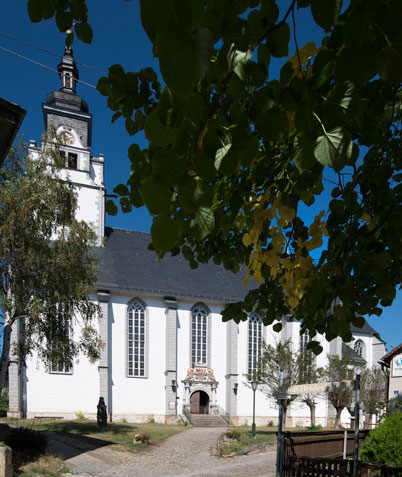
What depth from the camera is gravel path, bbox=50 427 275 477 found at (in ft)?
43.1

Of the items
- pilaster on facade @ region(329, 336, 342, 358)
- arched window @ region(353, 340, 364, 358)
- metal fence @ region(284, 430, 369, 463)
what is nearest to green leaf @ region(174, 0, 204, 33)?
metal fence @ region(284, 430, 369, 463)

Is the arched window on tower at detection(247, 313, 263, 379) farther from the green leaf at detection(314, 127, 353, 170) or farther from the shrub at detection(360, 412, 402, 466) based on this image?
the green leaf at detection(314, 127, 353, 170)

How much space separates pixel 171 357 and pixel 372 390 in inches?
527

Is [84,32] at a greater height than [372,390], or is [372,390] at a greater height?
[84,32]

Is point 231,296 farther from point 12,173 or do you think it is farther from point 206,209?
point 206,209

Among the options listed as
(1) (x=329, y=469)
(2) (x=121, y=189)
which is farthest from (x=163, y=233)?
(1) (x=329, y=469)

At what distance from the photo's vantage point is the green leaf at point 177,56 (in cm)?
86

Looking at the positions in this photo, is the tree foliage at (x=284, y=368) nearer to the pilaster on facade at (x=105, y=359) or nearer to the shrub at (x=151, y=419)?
the shrub at (x=151, y=419)

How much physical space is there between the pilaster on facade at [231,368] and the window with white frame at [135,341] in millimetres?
5819

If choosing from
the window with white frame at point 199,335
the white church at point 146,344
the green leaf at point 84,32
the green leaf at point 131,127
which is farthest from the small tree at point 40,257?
the window with white frame at point 199,335

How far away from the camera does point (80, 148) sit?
112 feet

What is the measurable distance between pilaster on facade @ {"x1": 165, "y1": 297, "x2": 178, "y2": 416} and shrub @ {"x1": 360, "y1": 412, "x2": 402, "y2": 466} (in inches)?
880

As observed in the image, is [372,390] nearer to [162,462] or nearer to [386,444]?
[162,462]

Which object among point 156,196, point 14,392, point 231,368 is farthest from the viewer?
point 231,368
